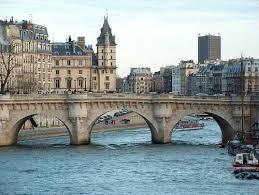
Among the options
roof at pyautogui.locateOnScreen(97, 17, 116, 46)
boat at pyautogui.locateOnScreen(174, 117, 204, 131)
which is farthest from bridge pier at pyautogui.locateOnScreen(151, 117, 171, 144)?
roof at pyautogui.locateOnScreen(97, 17, 116, 46)

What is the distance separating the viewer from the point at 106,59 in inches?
7352

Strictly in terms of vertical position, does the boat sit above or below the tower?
below

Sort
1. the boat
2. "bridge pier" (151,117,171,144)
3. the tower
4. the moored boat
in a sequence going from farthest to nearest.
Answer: the tower
the moored boat
the boat
"bridge pier" (151,117,171,144)

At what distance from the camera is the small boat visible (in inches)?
3177

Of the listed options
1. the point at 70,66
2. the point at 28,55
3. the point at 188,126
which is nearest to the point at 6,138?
the point at 188,126

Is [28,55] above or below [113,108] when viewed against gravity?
above

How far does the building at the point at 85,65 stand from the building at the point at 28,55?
803 cm

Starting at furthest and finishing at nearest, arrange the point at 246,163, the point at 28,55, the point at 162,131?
the point at 28,55 → the point at 162,131 → the point at 246,163

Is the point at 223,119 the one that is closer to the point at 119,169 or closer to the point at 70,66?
the point at 119,169

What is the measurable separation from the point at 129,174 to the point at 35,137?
1587 inches

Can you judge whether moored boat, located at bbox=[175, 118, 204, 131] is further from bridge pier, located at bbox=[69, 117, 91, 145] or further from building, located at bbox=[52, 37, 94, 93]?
bridge pier, located at bbox=[69, 117, 91, 145]

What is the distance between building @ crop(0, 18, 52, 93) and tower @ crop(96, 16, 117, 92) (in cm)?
1700

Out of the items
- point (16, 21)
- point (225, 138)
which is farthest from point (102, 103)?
point (16, 21)

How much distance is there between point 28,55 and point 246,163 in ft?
268
